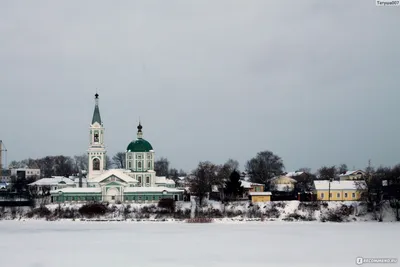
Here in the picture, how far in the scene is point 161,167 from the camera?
361 ft

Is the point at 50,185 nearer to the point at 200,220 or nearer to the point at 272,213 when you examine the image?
the point at 200,220

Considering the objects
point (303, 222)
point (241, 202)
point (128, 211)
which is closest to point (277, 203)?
point (241, 202)

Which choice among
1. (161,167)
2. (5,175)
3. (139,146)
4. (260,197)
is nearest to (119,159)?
(161,167)

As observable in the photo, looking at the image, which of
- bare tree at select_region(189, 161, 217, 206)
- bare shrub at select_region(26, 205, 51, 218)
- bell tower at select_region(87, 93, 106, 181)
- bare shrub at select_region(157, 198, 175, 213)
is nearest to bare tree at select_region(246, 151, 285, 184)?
bare tree at select_region(189, 161, 217, 206)

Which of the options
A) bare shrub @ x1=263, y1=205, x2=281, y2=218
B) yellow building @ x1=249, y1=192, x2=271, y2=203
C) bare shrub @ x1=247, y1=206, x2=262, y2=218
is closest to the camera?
bare shrub @ x1=263, y1=205, x2=281, y2=218

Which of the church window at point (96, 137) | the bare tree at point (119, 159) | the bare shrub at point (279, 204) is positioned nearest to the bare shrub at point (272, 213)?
the bare shrub at point (279, 204)

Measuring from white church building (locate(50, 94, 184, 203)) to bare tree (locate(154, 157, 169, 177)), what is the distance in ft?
105

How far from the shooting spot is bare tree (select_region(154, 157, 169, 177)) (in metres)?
106

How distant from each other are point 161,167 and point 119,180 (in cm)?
4716

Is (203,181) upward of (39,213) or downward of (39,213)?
upward

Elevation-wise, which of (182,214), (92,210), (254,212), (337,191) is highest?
(337,191)

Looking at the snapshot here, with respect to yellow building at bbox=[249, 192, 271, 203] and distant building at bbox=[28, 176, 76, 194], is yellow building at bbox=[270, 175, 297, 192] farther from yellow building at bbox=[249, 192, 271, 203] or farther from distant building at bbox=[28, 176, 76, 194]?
distant building at bbox=[28, 176, 76, 194]

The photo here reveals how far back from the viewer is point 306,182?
290 ft

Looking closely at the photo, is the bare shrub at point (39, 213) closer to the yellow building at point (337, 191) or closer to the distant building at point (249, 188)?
the distant building at point (249, 188)
